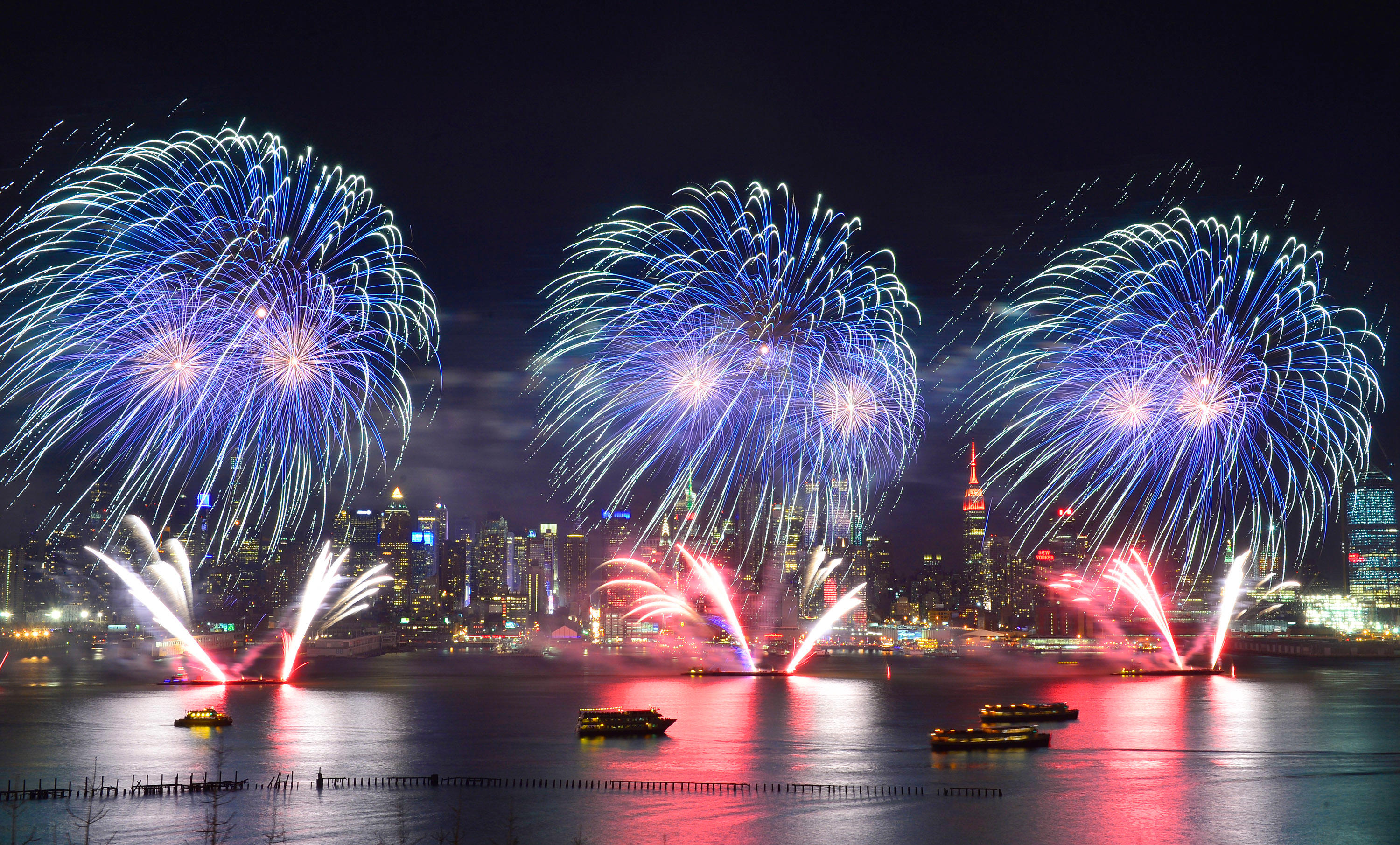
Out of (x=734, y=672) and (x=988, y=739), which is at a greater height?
(x=988, y=739)

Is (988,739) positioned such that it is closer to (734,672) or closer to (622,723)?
(622,723)

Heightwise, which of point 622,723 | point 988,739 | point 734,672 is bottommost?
point 734,672

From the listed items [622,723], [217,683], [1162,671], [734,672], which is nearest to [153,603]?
[622,723]

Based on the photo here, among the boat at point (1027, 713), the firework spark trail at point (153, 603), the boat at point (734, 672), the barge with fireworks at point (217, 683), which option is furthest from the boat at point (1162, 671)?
Answer: the firework spark trail at point (153, 603)

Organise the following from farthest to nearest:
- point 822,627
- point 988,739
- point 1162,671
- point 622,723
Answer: point 1162,671, point 822,627, point 622,723, point 988,739

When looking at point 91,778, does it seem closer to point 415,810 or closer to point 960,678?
point 415,810

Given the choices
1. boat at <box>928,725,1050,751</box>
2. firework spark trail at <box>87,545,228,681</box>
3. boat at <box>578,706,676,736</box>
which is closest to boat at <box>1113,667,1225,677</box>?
boat at <box>928,725,1050,751</box>

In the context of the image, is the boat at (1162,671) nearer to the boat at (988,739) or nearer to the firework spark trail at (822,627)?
the firework spark trail at (822,627)
